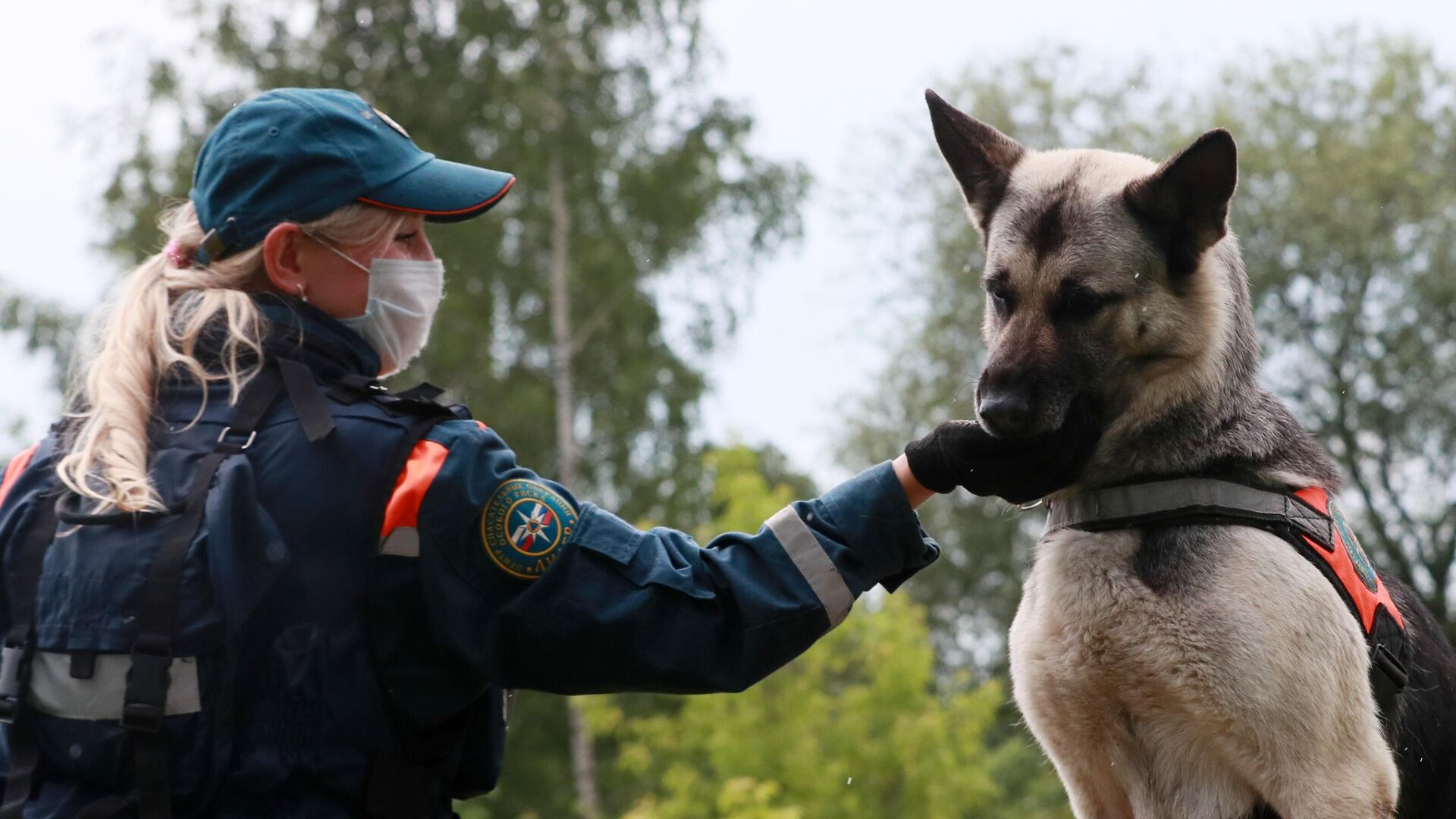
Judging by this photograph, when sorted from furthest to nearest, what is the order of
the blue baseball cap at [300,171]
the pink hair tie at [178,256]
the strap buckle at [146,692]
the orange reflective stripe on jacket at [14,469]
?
the pink hair tie at [178,256], the blue baseball cap at [300,171], the orange reflective stripe on jacket at [14,469], the strap buckle at [146,692]

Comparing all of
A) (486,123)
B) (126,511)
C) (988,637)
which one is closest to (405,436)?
(126,511)

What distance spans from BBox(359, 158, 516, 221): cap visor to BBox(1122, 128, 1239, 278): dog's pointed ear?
57.5 inches

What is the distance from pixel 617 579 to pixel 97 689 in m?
0.91

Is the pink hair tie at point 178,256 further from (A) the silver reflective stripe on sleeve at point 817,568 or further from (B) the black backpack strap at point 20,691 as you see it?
(A) the silver reflective stripe on sleeve at point 817,568

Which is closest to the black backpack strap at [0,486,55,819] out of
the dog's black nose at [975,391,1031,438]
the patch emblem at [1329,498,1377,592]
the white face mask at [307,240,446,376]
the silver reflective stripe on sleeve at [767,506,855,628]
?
the white face mask at [307,240,446,376]

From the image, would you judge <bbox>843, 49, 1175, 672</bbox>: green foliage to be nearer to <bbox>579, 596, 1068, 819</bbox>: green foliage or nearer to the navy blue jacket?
<bbox>579, 596, 1068, 819</bbox>: green foliage

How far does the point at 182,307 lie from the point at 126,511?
50 cm

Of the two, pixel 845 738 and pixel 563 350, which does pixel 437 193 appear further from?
pixel 563 350

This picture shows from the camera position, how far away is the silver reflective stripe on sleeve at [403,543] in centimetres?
243

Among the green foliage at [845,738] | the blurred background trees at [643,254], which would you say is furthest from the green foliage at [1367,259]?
the green foliage at [845,738]

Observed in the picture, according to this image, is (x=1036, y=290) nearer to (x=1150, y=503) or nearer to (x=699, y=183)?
(x=1150, y=503)

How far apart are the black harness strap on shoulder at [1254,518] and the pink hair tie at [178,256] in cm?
203

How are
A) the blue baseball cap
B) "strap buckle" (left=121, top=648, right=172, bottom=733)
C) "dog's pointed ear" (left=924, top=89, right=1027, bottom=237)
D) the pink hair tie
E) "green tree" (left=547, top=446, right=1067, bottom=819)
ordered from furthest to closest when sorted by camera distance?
"green tree" (left=547, top=446, right=1067, bottom=819)
"dog's pointed ear" (left=924, top=89, right=1027, bottom=237)
the pink hair tie
the blue baseball cap
"strap buckle" (left=121, top=648, right=172, bottom=733)

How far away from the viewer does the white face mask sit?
2.93 metres
